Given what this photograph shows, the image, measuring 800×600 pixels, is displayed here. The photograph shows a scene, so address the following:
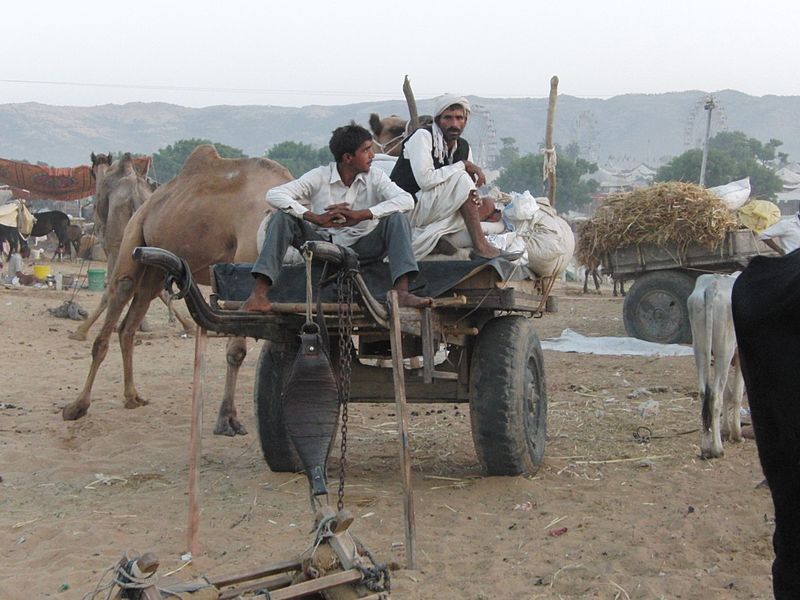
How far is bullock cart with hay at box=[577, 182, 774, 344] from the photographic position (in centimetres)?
1407

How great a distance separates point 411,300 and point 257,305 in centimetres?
87

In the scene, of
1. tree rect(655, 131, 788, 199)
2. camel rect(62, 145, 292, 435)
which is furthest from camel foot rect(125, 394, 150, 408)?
tree rect(655, 131, 788, 199)

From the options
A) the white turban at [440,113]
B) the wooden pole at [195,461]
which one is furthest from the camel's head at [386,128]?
the wooden pole at [195,461]

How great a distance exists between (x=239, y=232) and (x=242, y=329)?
2928 millimetres

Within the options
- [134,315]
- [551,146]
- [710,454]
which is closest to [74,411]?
[134,315]

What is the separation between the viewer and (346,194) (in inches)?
252

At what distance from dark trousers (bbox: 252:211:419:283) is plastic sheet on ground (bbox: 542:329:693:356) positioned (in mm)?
8659

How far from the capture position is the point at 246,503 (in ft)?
21.5

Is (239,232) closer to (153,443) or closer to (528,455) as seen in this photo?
(153,443)

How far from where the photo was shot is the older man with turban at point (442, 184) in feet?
21.4

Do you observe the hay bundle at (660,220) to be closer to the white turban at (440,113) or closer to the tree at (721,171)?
the white turban at (440,113)

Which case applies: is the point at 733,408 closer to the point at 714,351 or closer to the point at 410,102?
the point at 714,351

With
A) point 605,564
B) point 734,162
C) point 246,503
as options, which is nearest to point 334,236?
point 246,503

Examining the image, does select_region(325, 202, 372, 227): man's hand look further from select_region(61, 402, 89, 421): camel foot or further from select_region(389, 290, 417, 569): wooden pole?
select_region(61, 402, 89, 421): camel foot
